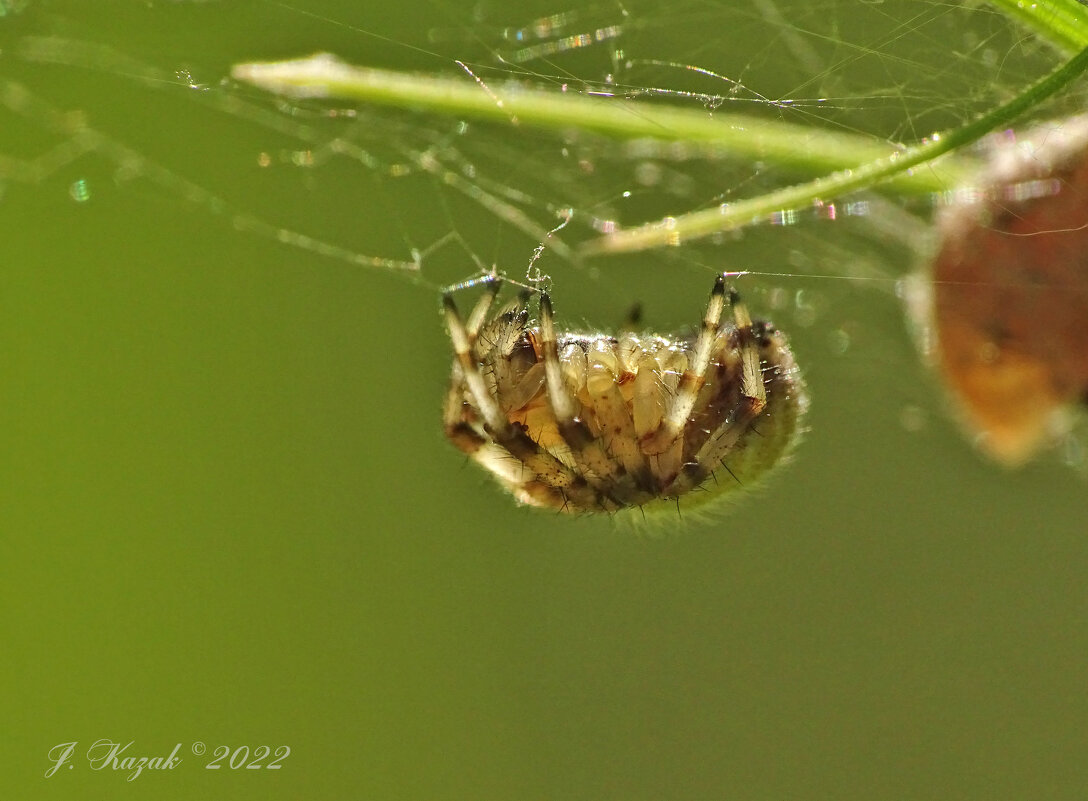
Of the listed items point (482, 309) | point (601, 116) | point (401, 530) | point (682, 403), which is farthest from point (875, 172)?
point (401, 530)

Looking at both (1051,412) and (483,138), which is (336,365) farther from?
(1051,412)

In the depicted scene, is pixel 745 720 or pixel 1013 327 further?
pixel 745 720

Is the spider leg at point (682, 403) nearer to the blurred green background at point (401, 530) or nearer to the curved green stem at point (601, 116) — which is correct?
the curved green stem at point (601, 116)

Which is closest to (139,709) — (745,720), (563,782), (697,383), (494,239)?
(563,782)

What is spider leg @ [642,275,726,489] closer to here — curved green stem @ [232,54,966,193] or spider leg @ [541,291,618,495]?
spider leg @ [541,291,618,495]

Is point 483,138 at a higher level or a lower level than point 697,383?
higher

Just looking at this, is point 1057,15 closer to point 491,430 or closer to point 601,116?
point 601,116

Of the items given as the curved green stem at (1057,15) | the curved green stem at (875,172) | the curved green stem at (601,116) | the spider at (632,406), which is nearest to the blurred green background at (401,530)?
the spider at (632,406)
